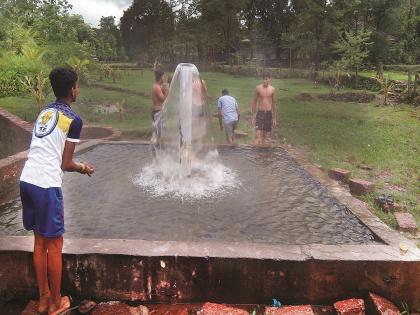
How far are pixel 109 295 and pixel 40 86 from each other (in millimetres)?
9883

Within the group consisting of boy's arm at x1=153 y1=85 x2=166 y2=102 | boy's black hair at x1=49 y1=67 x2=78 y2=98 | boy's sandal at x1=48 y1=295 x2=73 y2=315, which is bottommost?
boy's sandal at x1=48 y1=295 x2=73 y2=315

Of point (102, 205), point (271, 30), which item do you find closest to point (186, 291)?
point (102, 205)

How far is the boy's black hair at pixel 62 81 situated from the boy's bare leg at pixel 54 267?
4.15 ft

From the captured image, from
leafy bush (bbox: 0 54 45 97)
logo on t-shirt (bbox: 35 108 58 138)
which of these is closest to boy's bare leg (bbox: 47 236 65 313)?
logo on t-shirt (bbox: 35 108 58 138)

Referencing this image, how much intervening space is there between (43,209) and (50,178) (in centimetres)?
26

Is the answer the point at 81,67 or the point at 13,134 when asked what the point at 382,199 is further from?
the point at 81,67

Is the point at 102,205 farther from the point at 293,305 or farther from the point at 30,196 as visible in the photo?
the point at 293,305

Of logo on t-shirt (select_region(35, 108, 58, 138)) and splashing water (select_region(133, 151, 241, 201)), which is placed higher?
logo on t-shirt (select_region(35, 108, 58, 138))

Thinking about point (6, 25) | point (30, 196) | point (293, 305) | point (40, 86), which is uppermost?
point (6, 25)

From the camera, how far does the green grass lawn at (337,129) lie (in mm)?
8234

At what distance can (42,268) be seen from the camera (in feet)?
10.7

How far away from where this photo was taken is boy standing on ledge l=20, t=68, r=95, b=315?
3.10 metres

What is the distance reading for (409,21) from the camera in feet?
110

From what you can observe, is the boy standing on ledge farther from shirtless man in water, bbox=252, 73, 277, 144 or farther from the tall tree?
the tall tree
